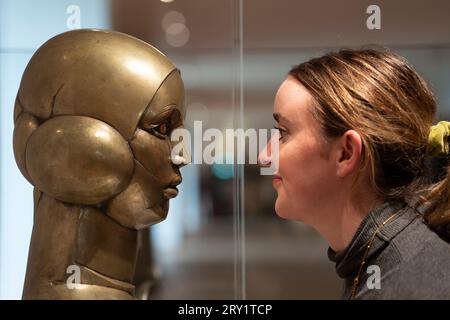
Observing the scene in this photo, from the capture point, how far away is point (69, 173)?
986 mm

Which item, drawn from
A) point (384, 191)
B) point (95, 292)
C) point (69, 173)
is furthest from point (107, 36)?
point (384, 191)

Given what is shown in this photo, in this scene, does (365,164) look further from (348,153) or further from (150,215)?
(150,215)

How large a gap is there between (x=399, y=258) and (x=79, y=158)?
55 centimetres

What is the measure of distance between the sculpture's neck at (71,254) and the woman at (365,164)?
339mm

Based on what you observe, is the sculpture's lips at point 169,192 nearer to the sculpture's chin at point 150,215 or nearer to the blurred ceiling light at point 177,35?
the sculpture's chin at point 150,215

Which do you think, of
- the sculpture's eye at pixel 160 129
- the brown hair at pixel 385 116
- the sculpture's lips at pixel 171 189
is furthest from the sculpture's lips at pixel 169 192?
the brown hair at pixel 385 116

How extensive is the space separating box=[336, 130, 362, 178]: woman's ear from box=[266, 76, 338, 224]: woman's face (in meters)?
0.02

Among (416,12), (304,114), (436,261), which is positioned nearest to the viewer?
(436,261)

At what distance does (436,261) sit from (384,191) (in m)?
0.15

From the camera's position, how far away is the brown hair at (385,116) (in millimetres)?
961

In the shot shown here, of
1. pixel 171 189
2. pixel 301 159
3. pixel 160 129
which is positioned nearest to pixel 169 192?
pixel 171 189

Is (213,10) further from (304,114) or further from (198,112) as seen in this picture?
(304,114)

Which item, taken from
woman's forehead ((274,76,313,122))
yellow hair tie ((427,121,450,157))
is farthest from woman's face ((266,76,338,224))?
yellow hair tie ((427,121,450,157))

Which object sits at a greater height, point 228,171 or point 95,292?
point 228,171
